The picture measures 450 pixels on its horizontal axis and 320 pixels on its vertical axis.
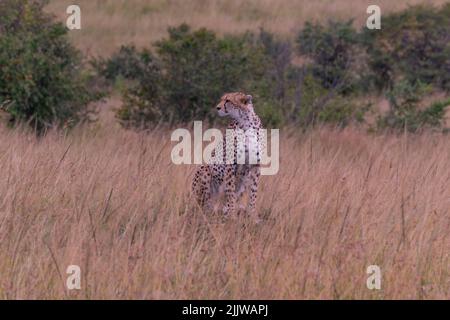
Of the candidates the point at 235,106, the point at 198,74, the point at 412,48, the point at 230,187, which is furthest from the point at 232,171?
the point at 412,48

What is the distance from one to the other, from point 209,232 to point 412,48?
460 inches

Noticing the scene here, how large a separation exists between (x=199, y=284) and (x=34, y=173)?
5.85 feet

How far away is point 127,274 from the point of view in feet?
12.8

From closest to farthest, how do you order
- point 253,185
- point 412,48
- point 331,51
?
point 253,185 → point 331,51 → point 412,48

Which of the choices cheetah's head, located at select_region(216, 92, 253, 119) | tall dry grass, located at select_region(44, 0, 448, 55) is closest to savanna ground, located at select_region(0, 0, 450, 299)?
cheetah's head, located at select_region(216, 92, 253, 119)

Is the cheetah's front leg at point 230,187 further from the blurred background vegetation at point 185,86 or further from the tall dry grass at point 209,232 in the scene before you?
the blurred background vegetation at point 185,86

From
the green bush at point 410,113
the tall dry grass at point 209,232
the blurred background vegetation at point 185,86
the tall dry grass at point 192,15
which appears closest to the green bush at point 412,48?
the blurred background vegetation at point 185,86

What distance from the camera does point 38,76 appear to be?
30.8 ft

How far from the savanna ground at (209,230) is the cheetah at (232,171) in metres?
0.13

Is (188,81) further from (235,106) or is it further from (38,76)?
(235,106)

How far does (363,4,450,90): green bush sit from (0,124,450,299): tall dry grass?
893cm

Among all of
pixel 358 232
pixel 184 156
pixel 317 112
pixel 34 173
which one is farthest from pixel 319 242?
pixel 317 112

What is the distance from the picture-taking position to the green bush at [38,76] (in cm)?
916

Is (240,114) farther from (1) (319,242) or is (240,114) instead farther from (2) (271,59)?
(2) (271,59)
